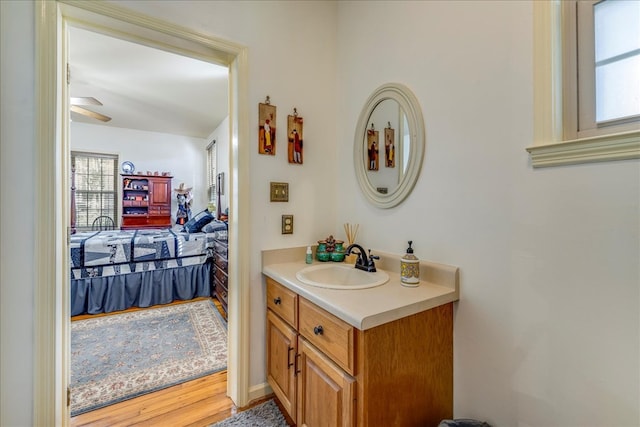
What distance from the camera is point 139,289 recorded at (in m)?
3.12

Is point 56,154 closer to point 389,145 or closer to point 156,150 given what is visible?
point 389,145

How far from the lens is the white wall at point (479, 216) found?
0.85 metres

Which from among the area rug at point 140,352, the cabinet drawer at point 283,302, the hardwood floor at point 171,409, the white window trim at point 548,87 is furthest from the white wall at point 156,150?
the white window trim at point 548,87

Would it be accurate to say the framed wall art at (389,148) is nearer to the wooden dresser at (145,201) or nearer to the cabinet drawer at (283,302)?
the cabinet drawer at (283,302)

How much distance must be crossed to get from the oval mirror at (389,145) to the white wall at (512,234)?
0.21 ft

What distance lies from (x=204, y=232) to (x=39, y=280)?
260 cm

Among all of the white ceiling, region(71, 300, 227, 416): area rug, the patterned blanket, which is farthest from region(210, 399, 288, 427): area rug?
the white ceiling

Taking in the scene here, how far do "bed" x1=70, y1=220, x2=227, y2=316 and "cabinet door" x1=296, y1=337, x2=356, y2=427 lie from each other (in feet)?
6.65

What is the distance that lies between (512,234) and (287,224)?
48.0 inches

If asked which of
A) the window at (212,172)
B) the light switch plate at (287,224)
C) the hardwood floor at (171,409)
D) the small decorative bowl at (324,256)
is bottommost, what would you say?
the hardwood floor at (171,409)

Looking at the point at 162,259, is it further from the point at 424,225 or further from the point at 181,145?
the point at 181,145

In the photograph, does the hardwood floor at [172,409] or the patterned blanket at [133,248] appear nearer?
the hardwood floor at [172,409]

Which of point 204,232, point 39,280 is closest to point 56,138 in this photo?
point 39,280

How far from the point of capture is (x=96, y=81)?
3.29 metres
